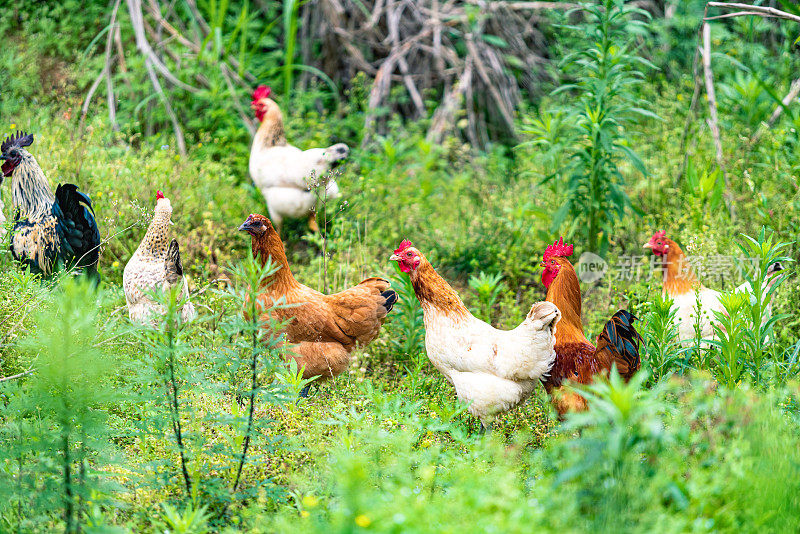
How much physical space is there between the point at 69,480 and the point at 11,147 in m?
2.75

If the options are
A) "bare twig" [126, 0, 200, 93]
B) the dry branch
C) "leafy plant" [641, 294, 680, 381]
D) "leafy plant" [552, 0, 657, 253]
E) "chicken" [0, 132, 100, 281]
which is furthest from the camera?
the dry branch

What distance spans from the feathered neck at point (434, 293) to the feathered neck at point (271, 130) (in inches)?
102

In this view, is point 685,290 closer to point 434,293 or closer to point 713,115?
point 713,115

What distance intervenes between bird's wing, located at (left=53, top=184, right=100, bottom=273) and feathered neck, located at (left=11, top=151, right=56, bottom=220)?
0.47ft

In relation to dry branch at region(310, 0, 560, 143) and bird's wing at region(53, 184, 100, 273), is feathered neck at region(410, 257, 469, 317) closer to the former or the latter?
bird's wing at region(53, 184, 100, 273)

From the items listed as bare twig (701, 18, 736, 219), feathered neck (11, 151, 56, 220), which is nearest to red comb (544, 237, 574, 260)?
bare twig (701, 18, 736, 219)

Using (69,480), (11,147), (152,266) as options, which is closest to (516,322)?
(152,266)

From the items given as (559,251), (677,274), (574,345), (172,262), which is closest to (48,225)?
(172,262)

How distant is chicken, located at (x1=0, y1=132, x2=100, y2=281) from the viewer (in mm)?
4152

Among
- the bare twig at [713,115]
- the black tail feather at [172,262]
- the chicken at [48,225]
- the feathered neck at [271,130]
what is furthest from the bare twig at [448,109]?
the chicken at [48,225]

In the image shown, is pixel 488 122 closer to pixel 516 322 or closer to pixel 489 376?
pixel 516 322

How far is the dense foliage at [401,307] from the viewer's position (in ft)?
7.20

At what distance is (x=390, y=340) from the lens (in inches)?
172

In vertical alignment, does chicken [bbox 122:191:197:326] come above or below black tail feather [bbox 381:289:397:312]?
above
